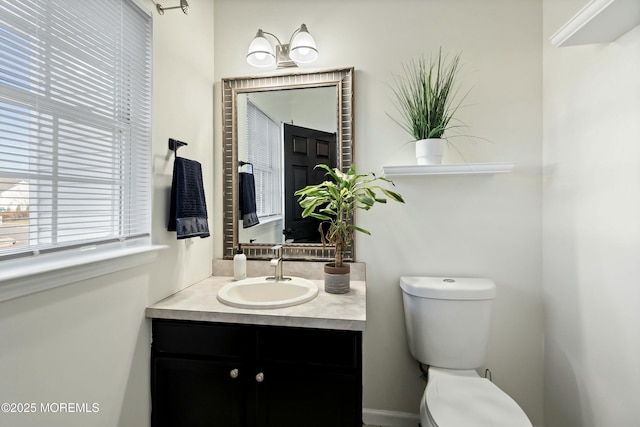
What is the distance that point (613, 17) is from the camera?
101 cm

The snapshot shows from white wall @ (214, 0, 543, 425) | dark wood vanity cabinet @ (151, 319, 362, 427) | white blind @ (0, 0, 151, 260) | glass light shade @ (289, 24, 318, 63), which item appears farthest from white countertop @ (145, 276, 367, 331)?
glass light shade @ (289, 24, 318, 63)

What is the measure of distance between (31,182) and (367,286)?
1.51m

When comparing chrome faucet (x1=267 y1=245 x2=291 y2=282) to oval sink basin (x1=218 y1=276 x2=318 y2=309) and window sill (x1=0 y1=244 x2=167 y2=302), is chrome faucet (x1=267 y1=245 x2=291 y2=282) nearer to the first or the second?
oval sink basin (x1=218 y1=276 x2=318 y2=309)

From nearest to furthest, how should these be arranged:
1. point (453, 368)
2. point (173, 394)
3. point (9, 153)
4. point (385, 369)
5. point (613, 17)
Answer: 1. point (9, 153)
2. point (613, 17)
3. point (173, 394)
4. point (453, 368)
5. point (385, 369)

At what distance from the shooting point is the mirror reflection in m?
1.76

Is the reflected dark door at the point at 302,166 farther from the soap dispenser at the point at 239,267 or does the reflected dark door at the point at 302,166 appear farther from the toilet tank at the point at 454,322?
the toilet tank at the point at 454,322

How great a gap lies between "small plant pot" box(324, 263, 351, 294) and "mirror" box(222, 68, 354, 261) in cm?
27

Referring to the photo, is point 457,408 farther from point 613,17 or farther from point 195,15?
point 195,15

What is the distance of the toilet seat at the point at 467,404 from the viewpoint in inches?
43.6

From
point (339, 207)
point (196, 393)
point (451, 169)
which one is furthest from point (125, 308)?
point (451, 169)

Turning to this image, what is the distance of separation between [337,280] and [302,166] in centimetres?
70

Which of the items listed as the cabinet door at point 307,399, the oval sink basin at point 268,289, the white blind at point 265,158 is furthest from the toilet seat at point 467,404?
the white blind at point 265,158

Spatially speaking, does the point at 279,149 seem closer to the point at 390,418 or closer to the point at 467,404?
the point at 467,404

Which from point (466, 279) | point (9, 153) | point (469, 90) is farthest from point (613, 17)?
point (9, 153)
